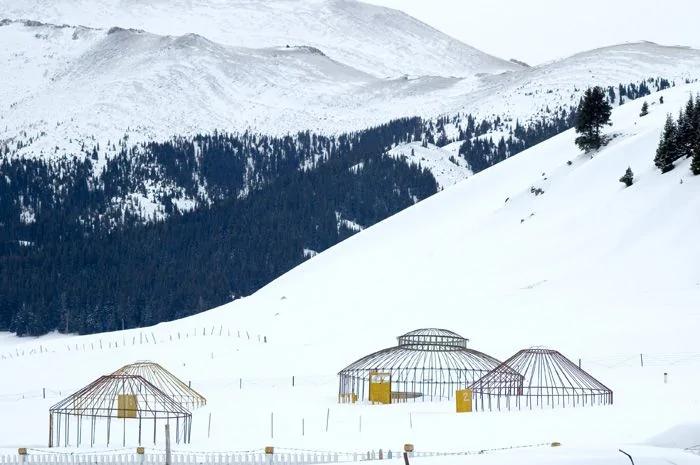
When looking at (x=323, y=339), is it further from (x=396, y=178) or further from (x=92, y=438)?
(x=396, y=178)

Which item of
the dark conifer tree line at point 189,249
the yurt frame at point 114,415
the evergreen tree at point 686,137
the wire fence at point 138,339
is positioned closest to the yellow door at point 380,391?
the yurt frame at point 114,415

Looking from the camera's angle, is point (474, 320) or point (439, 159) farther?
point (439, 159)

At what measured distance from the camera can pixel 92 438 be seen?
1346 inches

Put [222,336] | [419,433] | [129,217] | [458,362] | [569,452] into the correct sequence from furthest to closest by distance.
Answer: [129,217]
[222,336]
[458,362]
[419,433]
[569,452]

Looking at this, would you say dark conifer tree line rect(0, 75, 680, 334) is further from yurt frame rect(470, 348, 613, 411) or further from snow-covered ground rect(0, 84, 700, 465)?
yurt frame rect(470, 348, 613, 411)

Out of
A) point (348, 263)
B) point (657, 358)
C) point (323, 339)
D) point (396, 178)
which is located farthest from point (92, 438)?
point (396, 178)

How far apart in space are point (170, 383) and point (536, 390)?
15118mm

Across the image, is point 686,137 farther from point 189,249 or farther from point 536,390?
point 189,249

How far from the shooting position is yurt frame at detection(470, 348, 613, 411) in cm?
3966

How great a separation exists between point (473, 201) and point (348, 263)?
13773 millimetres

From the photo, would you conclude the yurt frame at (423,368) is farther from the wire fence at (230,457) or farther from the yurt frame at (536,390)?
the wire fence at (230,457)

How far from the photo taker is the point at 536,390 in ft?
145

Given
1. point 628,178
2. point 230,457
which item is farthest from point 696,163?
point 230,457

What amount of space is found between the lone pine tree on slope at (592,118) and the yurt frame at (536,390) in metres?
42.2
